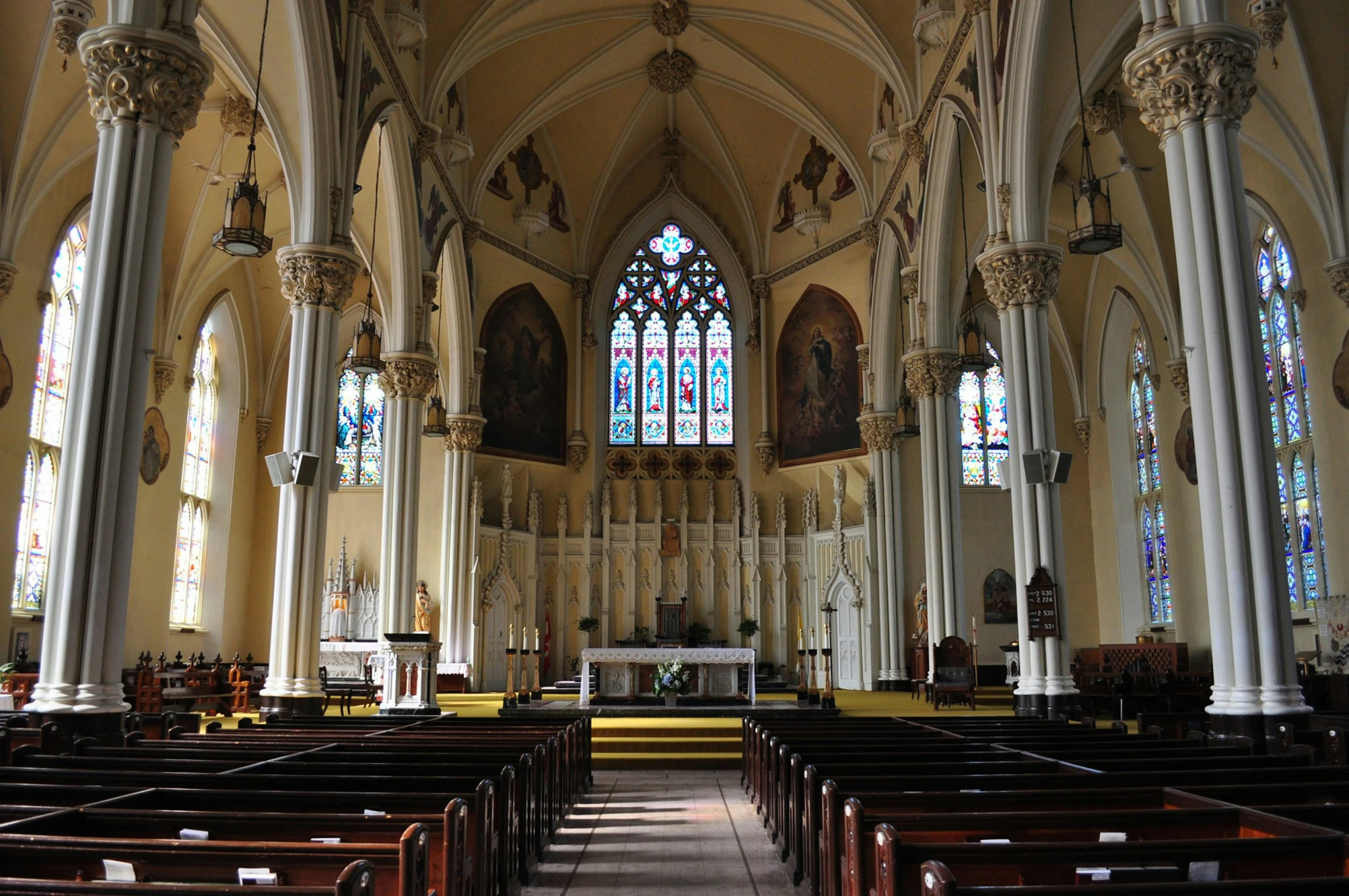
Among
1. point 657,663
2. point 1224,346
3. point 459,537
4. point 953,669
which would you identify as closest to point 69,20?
point 1224,346

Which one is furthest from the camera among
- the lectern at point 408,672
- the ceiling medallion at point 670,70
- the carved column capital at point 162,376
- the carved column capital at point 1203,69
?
the ceiling medallion at point 670,70

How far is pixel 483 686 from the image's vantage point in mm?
25422

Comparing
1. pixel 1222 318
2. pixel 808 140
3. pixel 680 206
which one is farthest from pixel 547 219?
pixel 1222 318

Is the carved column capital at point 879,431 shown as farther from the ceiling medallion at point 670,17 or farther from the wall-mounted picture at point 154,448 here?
the wall-mounted picture at point 154,448

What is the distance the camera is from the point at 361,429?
28.6 metres

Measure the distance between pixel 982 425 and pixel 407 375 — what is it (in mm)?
15765

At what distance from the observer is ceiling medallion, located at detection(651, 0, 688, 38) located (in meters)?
23.8

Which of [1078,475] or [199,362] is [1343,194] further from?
[199,362]

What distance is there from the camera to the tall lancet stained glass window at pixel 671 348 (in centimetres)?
3003

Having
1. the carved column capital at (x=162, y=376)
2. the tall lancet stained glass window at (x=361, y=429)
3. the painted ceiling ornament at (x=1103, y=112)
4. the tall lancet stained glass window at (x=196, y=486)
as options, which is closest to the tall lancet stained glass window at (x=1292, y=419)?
the painted ceiling ornament at (x=1103, y=112)

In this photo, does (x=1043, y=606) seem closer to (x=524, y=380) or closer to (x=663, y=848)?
(x=663, y=848)

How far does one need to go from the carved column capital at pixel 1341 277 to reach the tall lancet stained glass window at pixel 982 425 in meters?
11.0

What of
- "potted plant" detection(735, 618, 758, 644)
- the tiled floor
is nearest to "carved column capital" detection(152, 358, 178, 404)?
"potted plant" detection(735, 618, 758, 644)

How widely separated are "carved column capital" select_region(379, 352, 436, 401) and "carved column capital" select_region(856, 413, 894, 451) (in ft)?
34.9
